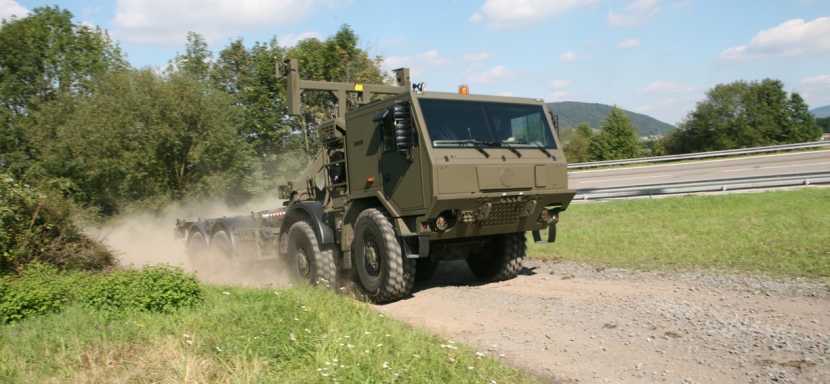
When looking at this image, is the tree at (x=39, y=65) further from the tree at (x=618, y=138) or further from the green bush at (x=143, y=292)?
the tree at (x=618, y=138)

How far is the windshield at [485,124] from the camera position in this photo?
Result: 7234mm

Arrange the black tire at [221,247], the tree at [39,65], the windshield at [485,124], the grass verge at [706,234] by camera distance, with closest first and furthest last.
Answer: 1. the windshield at [485,124]
2. the grass verge at [706,234]
3. the black tire at [221,247]
4. the tree at [39,65]

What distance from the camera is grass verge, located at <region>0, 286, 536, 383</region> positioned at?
444 centimetres

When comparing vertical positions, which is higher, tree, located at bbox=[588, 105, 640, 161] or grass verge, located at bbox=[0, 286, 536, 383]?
tree, located at bbox=[588, 105, 640, 161]

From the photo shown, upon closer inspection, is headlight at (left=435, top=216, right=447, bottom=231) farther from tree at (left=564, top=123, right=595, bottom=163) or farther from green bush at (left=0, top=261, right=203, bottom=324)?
tree at (left=564, top=123, right=595, bottom=163)

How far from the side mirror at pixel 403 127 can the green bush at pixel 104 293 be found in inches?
124

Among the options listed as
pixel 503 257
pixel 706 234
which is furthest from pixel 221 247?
pixel 706 234

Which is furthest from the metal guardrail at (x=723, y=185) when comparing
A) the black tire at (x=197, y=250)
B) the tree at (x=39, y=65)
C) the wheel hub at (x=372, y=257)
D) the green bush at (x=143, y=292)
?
the tree at (x=39, y=65)

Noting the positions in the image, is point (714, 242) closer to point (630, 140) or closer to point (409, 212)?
point (409, 212)

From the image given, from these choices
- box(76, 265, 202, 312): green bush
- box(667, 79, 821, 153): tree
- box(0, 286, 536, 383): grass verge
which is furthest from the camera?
box(667, 79, 821, 153): tree

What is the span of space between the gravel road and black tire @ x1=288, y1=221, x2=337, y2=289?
4.52 ft

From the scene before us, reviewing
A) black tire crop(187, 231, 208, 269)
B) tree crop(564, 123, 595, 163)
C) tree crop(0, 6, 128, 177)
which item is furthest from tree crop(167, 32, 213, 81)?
tree crop(564, 123, 595, 163)

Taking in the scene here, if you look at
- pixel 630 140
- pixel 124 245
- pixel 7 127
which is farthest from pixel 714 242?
pixel 630 140

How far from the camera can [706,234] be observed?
11414mm
